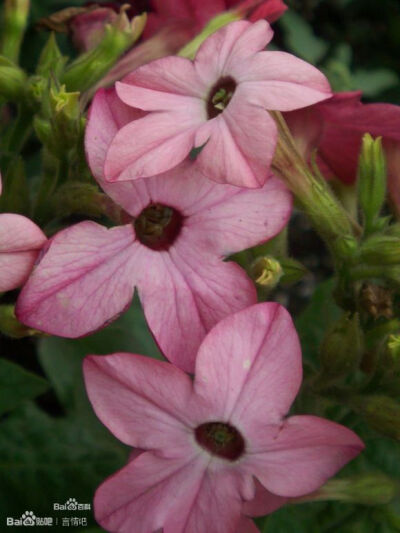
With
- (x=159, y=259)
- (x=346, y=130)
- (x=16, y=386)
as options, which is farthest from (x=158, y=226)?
(x=16, y=386)

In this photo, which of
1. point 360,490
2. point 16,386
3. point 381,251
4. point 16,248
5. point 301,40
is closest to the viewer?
point 16,248

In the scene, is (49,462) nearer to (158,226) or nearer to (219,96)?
(158,226)

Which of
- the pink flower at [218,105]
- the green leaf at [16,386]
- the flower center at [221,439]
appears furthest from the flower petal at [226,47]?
the green leaf at [16,386]

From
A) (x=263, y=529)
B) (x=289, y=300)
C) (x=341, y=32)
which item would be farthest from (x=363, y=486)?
(x=341, y=32)

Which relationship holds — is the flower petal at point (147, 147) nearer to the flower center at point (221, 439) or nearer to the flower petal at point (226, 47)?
the flower petal at point (226, 47)

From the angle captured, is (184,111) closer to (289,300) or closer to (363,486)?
(363,486)

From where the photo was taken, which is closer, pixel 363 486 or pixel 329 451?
pixel 329 451
